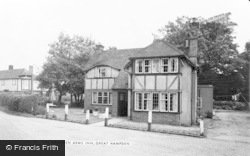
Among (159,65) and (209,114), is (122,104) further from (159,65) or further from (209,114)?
(209,114)

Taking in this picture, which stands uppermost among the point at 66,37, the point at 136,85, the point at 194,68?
the point at 66,37

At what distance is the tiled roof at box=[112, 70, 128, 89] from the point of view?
79.4 ft

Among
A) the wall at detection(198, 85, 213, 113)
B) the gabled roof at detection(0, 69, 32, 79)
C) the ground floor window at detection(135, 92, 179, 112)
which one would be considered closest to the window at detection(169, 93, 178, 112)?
the ground floor window at detection(135, 92, 179, 112)

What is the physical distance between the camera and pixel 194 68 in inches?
811

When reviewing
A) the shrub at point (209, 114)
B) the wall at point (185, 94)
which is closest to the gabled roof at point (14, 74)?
the shrub at point (209, 114)

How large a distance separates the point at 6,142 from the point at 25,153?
64cm

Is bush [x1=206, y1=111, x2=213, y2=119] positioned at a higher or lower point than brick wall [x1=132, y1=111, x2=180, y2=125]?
lower

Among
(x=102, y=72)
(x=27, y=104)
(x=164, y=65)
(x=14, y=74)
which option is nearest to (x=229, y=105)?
(x=102, y=72)

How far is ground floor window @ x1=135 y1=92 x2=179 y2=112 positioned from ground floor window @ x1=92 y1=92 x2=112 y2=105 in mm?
6364

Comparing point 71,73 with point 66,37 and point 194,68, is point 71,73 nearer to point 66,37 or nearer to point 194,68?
point 66,37

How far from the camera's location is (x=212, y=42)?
42.2 metres

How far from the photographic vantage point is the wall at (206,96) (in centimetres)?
2752

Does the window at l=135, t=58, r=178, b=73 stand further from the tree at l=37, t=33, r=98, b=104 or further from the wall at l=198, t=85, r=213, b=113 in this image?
the tree at l=37, t=33, r=98, b=104

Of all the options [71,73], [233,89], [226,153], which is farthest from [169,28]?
[226,153]
